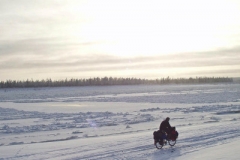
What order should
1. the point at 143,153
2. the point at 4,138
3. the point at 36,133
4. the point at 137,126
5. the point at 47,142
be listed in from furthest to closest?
the point at 137,126, the point at 36,133, the point at 4,138, the point at 47,142, the point at 143,153

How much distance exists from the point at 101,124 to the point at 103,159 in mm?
9540

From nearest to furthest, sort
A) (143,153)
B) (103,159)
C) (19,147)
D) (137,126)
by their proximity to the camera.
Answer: (103,159) → (143,153) → (19,147) → (137,126)

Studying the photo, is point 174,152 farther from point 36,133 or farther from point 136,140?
point 36,133

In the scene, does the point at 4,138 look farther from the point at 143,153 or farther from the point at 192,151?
the point at 192,151

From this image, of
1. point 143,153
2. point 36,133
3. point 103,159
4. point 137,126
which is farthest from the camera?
point 137,126

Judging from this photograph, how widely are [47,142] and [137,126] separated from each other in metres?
6.56

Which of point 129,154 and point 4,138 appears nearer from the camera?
point 129,154

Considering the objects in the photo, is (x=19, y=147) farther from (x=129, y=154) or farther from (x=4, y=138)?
(x=129, y=154)

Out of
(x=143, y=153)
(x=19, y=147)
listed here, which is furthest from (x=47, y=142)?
(x=143, y=153)

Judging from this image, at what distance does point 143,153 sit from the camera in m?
11.2

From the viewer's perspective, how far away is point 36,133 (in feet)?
55.1

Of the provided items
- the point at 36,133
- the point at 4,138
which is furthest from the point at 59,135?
the point at 4,138

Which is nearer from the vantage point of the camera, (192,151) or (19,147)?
(192,151)

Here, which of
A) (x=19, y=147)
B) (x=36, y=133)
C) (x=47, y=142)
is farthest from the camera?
(x=36, y=133)
